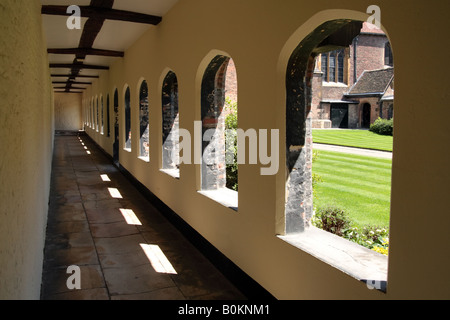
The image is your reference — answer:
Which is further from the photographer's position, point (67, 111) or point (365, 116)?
point (365, 116)

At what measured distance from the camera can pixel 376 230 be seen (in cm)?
518

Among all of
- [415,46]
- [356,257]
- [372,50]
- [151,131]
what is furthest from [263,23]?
[372,50]

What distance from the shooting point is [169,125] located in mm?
7793

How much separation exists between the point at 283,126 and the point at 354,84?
33.5 m

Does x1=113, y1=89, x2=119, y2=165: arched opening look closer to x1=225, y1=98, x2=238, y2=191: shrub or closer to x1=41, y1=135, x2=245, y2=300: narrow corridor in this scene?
x1=41, y1=135, x2=245, y2=300: narrow corridor

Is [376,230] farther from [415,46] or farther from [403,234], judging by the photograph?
[415,46]

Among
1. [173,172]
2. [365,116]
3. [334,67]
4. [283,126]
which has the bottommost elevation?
[173,172]

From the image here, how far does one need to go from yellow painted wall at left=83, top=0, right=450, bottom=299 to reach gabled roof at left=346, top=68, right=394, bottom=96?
92.4ft

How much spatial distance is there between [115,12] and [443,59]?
18.4ft

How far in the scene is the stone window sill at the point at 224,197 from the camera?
488 centimetres

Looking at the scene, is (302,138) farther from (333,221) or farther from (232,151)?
(232,151)

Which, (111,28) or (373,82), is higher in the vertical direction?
(373,82)

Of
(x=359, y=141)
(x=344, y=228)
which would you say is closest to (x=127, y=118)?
(x=344, y=228)

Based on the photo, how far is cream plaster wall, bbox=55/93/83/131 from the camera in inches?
1203
